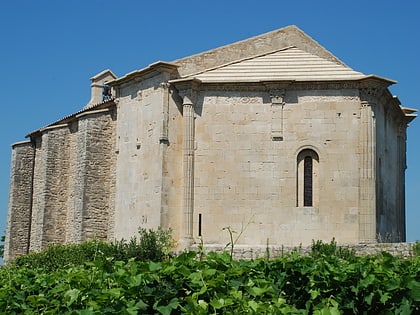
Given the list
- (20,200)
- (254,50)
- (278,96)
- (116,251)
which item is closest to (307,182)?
(278,96)

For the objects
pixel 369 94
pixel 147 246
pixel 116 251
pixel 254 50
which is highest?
pixel 254 50

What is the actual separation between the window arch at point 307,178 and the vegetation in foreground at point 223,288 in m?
14.8

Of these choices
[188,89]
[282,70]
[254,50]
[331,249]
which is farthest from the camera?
[254,50]

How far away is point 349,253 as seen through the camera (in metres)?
20.1

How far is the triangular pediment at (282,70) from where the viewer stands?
958 inches

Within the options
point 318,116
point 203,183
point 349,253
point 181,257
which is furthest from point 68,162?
point 181,257

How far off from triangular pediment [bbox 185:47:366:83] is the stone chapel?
0.12 feet

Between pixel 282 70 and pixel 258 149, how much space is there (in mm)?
2962

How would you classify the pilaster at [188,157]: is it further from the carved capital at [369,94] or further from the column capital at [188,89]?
the carved capital at [369,94]

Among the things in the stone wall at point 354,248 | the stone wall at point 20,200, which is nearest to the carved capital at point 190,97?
the stone wall at point 354,248

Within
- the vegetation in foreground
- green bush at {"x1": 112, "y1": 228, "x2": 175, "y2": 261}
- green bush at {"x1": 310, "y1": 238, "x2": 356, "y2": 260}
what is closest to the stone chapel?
green bush at {"x1": 112, "y1": 228, "x2": 175, "y2": 261}

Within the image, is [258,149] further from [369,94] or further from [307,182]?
[369,94]

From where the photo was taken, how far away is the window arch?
23672mm

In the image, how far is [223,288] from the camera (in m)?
7.12
